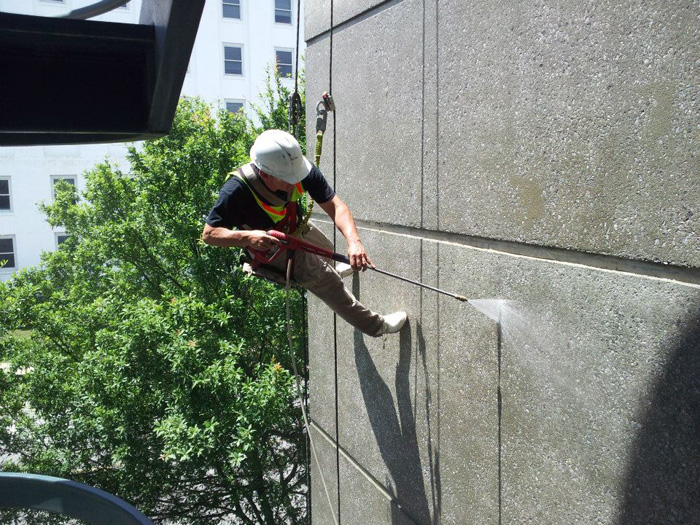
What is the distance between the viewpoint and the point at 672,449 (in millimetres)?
2686

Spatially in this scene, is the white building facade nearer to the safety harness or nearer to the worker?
the safety harness

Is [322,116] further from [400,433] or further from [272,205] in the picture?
[400,433]

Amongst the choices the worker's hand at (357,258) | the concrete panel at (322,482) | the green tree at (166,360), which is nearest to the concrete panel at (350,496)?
the concrete panel at (322,482)

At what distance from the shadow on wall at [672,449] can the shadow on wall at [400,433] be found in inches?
69.4

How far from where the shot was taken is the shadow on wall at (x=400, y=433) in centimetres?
466

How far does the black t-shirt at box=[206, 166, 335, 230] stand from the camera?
4.34 m

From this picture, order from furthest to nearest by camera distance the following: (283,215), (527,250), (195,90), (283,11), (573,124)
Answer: (283,11) → (195,90) → (283,215) → (527,250) → (573,124)

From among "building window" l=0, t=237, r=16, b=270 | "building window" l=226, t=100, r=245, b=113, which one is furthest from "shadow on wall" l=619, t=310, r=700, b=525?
"building window" l=0, t=237, r=16, b=270

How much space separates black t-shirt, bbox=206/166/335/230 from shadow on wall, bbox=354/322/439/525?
1.10 meters

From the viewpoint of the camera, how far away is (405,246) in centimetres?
457

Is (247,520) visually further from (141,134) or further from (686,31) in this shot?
(686,31)

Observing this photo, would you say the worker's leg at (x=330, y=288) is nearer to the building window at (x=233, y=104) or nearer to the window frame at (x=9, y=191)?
the building window at (x=233, y=104)

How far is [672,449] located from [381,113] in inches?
114

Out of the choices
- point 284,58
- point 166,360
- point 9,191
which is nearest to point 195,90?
point 284,58
